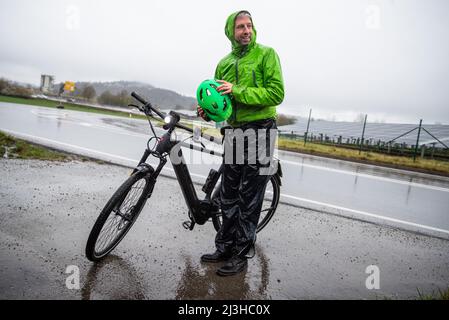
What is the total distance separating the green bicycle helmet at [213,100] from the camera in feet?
8.87

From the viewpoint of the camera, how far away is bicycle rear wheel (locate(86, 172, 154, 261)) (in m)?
2.63

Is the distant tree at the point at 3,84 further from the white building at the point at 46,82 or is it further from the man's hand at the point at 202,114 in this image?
the man's hand at the point at 202,114

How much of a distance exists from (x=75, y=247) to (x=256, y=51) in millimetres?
2598

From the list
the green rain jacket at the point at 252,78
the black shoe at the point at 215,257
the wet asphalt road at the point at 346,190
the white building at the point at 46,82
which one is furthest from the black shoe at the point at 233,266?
the white building at the point at 46,82

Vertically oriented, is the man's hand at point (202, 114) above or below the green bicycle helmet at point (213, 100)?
below

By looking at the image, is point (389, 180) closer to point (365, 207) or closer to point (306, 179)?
point (306, 179)

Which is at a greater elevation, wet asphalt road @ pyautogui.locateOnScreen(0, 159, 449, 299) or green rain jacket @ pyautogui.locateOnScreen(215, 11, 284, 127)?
green rain jacket @ pyautogui.locateOnScreen(215, 11, 284, 127)

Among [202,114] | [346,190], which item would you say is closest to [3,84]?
[346,190]

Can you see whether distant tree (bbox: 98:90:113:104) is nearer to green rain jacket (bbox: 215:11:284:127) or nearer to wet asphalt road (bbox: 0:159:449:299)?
wet asphalt road (bbox: 0:159:449:299)

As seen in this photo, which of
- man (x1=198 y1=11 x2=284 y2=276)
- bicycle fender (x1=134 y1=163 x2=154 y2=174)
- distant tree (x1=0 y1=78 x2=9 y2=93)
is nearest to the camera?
man (x1=198 y1=11 x2=284 y2=276)

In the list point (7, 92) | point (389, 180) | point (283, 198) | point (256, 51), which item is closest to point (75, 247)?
point (256, 51)

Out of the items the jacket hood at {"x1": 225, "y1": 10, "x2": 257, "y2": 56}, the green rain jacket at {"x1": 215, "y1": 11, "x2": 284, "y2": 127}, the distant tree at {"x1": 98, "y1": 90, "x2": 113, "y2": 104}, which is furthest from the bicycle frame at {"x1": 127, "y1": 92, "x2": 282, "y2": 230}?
the distant tree at {"x1": 98, "y1": 90, "x2": 113, "y2": 104}

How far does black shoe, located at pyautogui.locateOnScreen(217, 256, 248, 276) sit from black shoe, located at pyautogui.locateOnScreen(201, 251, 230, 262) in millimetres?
147

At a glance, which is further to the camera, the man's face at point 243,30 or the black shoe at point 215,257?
the black shoe at point 215,257
